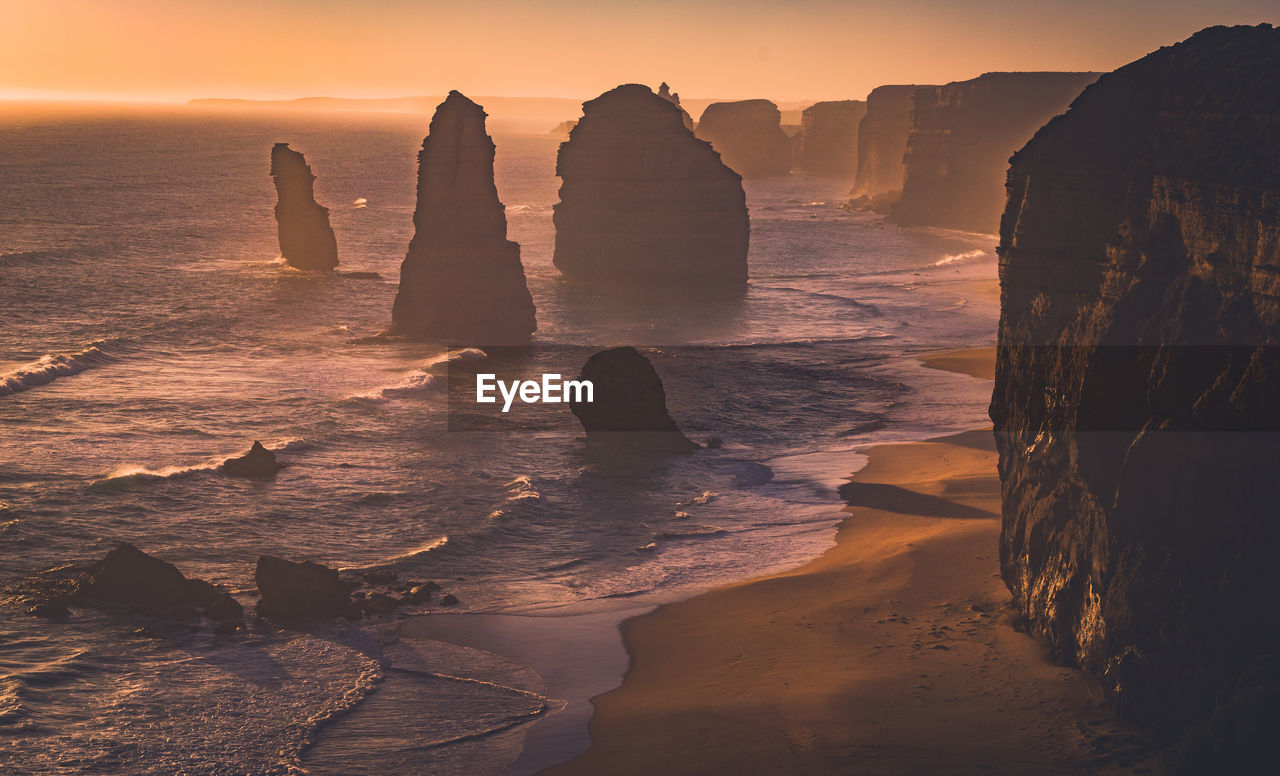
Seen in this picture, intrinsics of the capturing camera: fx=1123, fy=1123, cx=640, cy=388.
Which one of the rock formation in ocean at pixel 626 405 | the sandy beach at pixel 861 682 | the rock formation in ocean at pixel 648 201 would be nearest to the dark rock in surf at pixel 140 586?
the sandy beach at pixel 861 682

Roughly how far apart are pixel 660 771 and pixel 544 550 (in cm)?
A: 1337

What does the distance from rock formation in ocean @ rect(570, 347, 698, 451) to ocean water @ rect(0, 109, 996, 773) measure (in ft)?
3.94

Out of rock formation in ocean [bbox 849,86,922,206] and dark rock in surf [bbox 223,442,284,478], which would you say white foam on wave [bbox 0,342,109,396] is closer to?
dark rock in surf [bbox 223,442,284,478]

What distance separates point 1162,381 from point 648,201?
213 ft

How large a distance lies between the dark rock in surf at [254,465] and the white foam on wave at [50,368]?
55.6 ft

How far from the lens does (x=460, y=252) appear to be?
59.0m

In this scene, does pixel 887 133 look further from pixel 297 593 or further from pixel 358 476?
pixel 297 593

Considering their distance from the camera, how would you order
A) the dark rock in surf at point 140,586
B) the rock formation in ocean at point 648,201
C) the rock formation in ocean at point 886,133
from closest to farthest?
the dark rock in surf at point 140,586, the rock formation in ocean at point 648,201, the rock formation in ocean at point 886,133

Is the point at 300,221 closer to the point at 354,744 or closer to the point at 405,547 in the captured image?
the point at 405,547

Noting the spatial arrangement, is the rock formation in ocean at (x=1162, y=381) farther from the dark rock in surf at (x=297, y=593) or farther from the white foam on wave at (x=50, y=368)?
the white foam on wave at (x=50, y=368)

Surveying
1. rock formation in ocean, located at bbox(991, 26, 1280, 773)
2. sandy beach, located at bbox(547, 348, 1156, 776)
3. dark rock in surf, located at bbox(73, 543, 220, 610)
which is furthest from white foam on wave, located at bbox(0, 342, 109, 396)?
rock formation in ocean, located at bbox(991, 26, 1280, 773)

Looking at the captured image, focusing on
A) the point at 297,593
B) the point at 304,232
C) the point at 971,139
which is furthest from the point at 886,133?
the point at 297,593

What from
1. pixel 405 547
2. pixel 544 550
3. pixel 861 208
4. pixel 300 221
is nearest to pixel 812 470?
pixel 544 550

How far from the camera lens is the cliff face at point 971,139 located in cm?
13562
